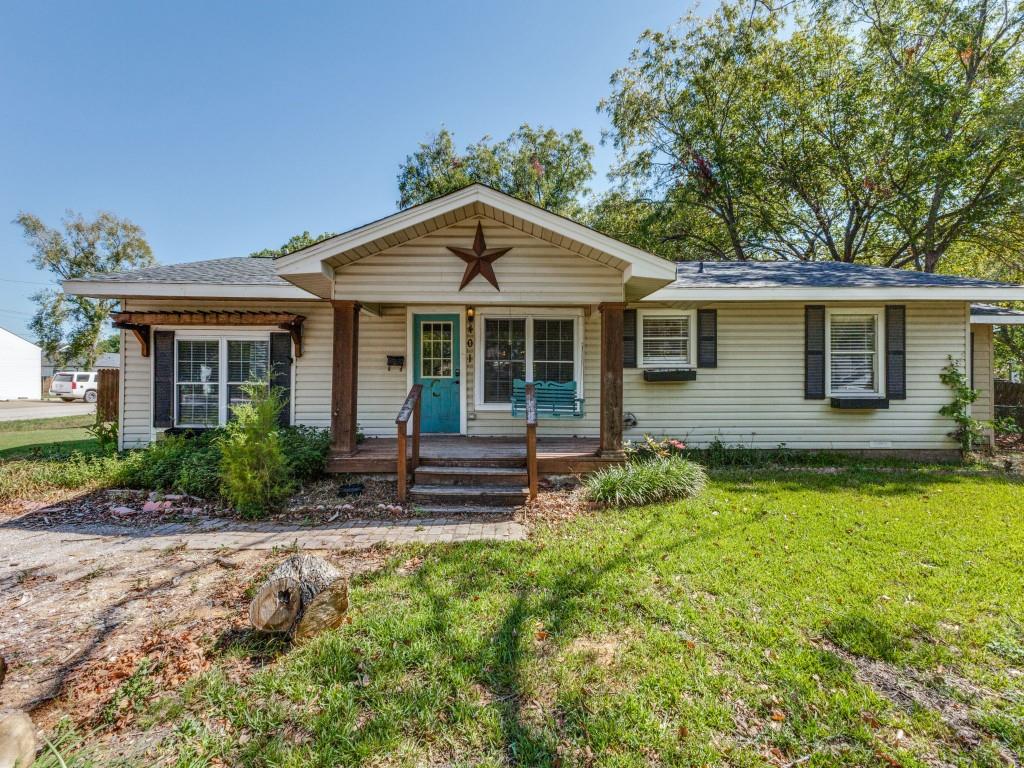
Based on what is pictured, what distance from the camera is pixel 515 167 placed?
763 inches

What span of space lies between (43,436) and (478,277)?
12.8 m

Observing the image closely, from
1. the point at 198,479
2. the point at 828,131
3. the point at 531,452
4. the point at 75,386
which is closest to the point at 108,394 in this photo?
the point at 198,479

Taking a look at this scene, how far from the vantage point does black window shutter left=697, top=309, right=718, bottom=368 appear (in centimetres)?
739

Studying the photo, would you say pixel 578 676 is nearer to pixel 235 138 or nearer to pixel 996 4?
pixel 235 138

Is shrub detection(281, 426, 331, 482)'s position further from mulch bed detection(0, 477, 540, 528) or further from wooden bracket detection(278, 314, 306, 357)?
wooden bracket detection(278, 314, 306, 357)

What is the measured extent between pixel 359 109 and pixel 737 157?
38.1 feet

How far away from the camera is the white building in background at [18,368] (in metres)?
25.9

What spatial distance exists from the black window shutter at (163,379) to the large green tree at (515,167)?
13.6m

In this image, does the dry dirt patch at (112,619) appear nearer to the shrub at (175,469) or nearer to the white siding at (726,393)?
the shrub at (175,469)

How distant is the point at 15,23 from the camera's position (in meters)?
7.82

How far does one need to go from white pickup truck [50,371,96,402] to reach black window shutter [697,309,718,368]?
2924 centimetres

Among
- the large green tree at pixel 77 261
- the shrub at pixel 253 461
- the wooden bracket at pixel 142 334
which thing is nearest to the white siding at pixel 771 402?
the shrub at pixel 253 461

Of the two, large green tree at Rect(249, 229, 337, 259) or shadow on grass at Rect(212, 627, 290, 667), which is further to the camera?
large green tree at Rect(249, 229, 337, 259)

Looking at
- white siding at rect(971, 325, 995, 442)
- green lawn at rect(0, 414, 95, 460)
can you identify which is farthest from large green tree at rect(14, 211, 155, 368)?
white siding at rect(971, 325, 995, 442)
